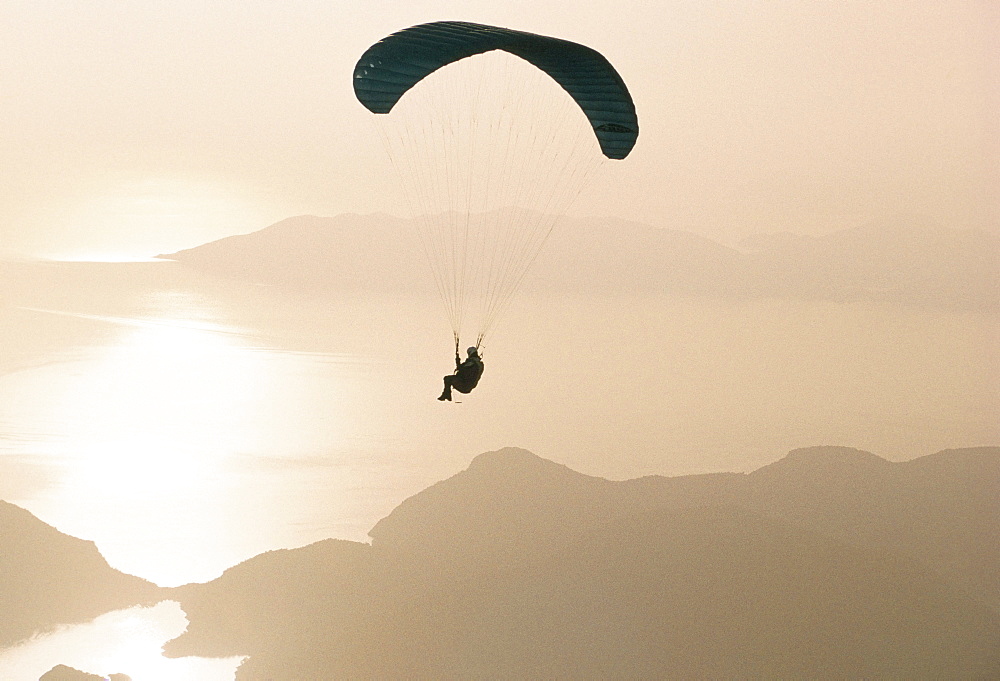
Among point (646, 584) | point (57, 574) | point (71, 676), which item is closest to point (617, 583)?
point (646, 584)

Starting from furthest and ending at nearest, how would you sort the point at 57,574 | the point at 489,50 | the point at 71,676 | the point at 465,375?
the point at 57,574, the point at 71,676, the point at 465,375, the point at 489,50

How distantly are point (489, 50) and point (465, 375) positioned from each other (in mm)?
3795

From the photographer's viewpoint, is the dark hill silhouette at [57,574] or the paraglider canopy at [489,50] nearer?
the paraglider canopy at [489,50]

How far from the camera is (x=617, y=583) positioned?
44969 mm

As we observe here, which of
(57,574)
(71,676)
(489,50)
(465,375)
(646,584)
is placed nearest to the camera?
(489,50)

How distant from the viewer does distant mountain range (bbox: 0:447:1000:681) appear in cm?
4100

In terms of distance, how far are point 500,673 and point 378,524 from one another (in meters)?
19.3

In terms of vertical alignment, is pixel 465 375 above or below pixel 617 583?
above

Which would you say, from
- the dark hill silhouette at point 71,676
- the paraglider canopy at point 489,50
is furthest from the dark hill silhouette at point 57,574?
the paraglider canopy at point 489,50

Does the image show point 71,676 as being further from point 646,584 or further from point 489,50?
point 489,50

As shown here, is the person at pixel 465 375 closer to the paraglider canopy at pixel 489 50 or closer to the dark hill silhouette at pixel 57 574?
the paraglider canopy at pixel 489 50

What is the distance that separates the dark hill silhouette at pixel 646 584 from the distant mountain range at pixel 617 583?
12 centimetres

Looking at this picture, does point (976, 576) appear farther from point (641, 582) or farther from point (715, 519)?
point (641, 582)

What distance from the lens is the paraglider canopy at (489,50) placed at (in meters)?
9.97
